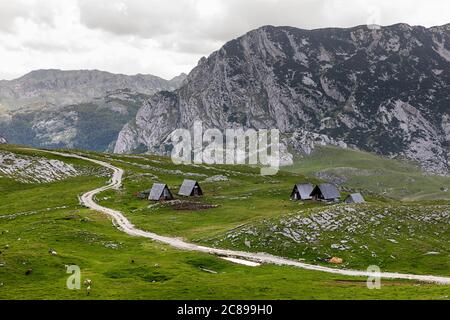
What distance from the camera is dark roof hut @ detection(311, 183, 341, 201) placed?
137m

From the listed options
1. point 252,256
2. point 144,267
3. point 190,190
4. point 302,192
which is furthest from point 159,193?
point 144,267

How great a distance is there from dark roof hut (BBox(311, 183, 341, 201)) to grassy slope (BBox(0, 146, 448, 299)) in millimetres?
24554

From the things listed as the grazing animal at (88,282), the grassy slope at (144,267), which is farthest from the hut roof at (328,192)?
the grazing animal at (88,282)

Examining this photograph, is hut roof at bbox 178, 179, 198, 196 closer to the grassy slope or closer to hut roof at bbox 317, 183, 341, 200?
the grassy slope

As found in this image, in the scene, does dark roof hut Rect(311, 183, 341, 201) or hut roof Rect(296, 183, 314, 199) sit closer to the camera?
dark roof hut Rect(311, 183, 341, 201)

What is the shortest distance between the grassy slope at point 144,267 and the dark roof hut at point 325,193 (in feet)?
80.6

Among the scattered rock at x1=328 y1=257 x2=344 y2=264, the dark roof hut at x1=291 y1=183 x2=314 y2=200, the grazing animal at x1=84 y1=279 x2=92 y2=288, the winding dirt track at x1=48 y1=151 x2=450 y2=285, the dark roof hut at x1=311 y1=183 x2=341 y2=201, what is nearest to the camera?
the grazing animal at x1=84 y1=279 x2=92 y2=288

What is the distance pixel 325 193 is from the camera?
A: 137 m

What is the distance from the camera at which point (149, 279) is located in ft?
180

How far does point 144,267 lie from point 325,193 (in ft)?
288

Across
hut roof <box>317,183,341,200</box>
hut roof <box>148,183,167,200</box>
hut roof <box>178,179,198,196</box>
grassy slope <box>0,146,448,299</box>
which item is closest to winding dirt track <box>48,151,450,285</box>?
grassy slope <box>0,146,448,299</box>

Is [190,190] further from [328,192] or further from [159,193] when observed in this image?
[328,192]

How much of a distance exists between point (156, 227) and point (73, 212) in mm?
26333
